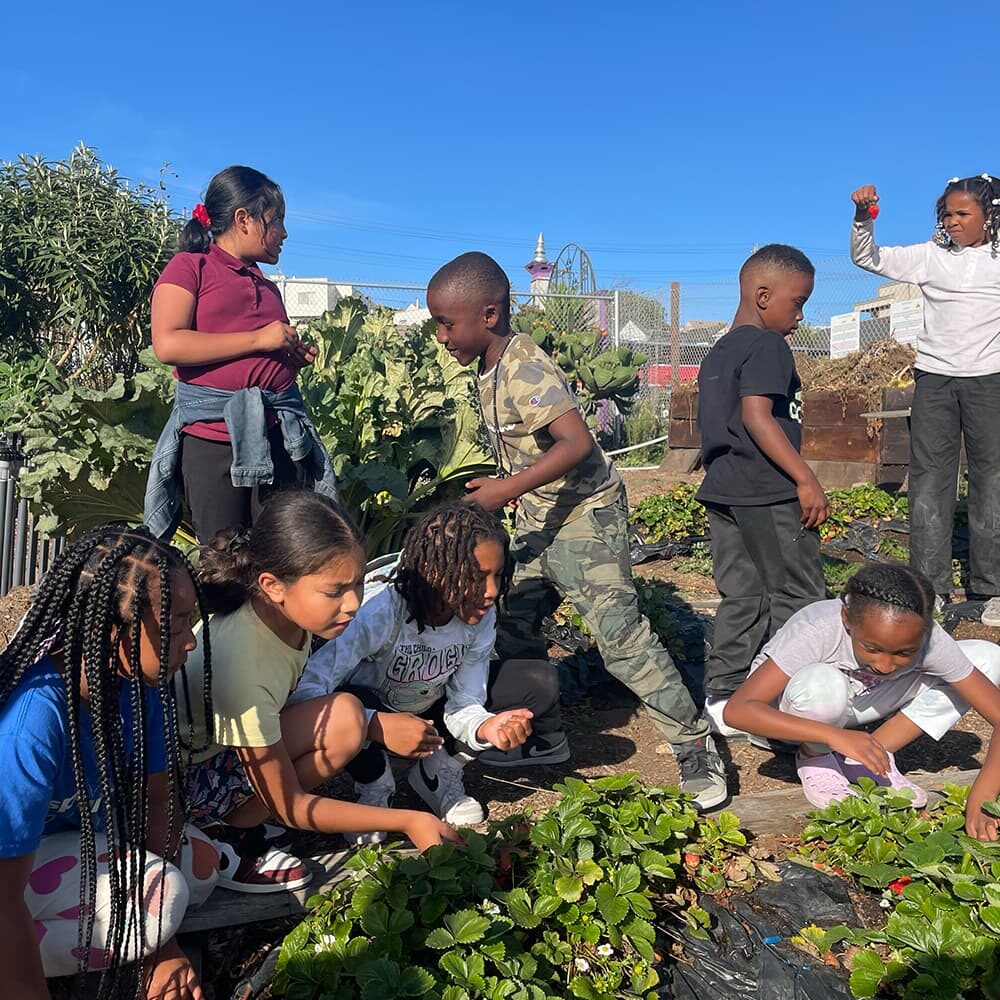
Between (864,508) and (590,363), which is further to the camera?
(590,363)

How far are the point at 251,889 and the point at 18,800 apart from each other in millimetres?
729

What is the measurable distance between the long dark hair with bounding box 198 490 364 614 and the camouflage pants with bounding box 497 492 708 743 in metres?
1.03

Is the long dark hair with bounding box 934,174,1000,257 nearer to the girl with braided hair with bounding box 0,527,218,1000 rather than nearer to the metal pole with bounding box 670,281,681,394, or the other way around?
the girl with braided hair with bounding box 0,527,218,1000

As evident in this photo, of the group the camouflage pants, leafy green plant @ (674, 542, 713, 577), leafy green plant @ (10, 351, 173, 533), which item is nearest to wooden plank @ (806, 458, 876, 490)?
leafy green plant @ (674, 542, 713, 577)

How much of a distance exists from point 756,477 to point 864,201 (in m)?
1.73

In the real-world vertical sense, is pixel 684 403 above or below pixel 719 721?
above

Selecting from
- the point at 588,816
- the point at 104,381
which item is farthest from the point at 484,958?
the point at 104,381

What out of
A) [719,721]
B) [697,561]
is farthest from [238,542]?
[697,561]

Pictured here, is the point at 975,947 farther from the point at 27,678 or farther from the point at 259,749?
the point at 27,678

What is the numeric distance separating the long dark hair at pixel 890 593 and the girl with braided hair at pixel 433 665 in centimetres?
101

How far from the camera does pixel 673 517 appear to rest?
7129 mm

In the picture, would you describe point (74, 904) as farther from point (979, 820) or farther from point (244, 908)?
point (979, 820)

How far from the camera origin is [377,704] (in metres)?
2.74

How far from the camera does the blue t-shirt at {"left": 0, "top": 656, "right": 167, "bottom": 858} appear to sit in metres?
1.61
